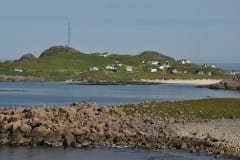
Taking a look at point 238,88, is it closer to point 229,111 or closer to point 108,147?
point 229,111

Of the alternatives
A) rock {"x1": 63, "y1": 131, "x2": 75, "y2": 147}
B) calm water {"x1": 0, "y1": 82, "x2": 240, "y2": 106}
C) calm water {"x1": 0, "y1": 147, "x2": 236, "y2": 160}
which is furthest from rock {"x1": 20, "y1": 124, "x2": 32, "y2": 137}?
calm water {"x1": 0, "y1": 82, "x2": 240, "y2": 106}

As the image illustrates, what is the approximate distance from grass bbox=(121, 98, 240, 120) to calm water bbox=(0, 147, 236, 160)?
513 inches

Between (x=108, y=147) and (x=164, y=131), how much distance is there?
18.0 feet

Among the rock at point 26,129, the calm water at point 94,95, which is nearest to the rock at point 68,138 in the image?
the rock at point 26,129

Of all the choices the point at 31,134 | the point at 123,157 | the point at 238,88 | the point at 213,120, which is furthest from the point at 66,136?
the point at 238,88

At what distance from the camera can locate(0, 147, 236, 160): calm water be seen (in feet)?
138

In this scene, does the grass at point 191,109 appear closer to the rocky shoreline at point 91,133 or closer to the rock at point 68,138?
Answer: the rocky shoreline at point 91,133

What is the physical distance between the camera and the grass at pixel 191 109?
58.0 meters

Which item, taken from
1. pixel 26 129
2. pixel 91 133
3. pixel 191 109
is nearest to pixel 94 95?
pixel 191 109

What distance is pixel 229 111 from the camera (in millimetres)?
60469

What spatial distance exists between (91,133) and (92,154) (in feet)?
14.0

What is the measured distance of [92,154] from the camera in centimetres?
4341

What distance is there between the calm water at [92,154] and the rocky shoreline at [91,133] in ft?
4.84

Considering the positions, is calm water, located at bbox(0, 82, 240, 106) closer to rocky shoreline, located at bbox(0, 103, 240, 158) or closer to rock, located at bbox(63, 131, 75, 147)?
rocky shoreline, located at bbox(0, 103, 240, 158)
